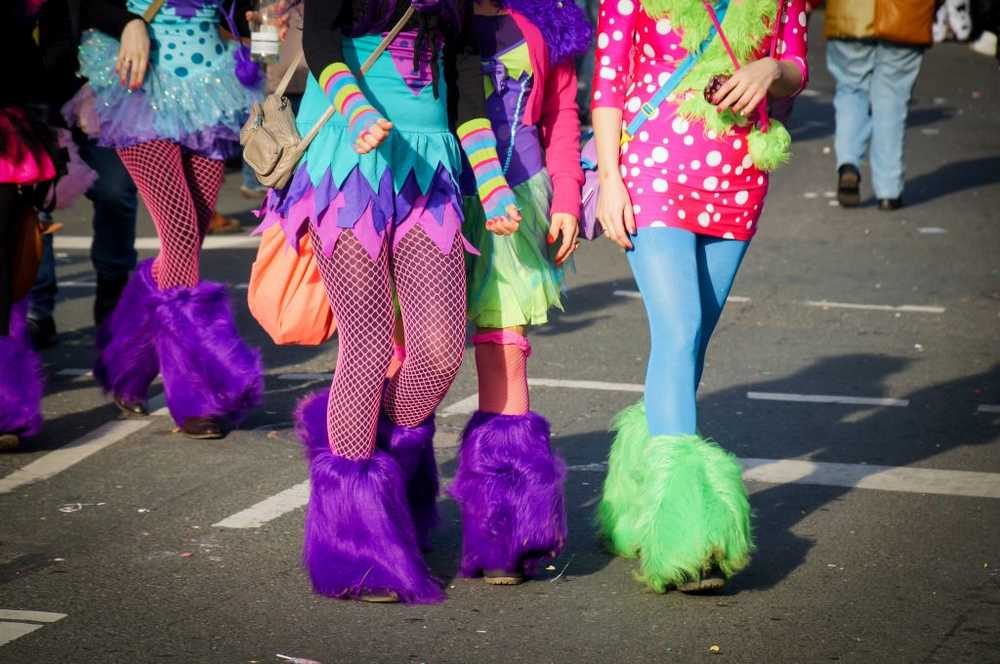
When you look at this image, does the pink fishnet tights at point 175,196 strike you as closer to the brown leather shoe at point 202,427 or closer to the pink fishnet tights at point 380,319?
the brown leather shoe at point 202,427

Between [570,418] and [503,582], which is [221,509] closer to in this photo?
[503,582]

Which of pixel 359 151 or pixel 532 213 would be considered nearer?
pixel 359 151

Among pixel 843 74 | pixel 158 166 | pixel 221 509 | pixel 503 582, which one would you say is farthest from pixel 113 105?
pixel 843 74

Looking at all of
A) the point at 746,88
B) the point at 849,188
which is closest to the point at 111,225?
the point at 746,88

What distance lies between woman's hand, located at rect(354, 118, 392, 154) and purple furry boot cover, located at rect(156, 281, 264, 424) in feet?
8.02

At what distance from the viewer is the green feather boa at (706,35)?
4.47m

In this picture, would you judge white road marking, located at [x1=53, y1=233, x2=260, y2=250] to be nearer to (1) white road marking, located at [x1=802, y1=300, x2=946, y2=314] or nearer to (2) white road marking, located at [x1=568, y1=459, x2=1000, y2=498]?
(1) white road marking, located at [x1=802, y1=300, x2=946, y2=314]

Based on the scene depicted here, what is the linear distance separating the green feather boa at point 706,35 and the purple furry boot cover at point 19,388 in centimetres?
296

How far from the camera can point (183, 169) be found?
6234mm

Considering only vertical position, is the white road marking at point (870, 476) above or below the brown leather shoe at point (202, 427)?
below

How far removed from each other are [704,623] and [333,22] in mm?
1948

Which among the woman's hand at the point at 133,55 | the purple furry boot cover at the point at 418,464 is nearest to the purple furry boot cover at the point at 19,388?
the woman's hand at the point at 133,55

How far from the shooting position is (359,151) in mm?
4016

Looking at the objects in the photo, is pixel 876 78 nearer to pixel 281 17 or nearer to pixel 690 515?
pixel 281 17
